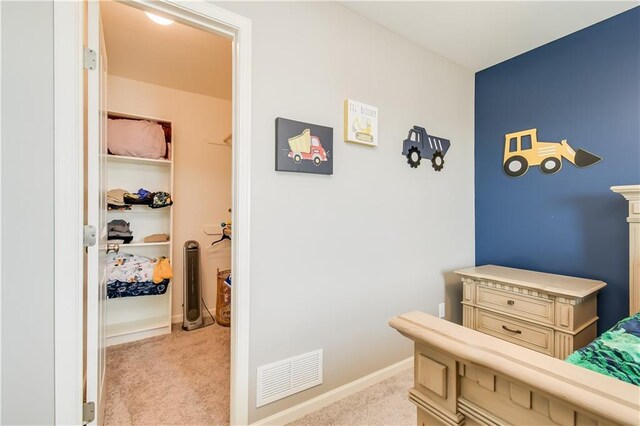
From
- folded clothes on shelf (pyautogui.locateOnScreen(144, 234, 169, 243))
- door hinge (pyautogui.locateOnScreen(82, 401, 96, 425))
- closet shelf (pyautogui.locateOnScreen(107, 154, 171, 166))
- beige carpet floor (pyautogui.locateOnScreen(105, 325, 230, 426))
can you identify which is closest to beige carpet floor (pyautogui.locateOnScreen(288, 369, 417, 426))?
beige carpet floor (pyautogui.locateOnScreen(105, 325, 230, 426))

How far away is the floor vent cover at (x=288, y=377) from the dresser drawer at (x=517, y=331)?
4.32 feet

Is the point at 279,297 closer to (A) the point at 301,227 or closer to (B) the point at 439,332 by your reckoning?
(A) the point at 301,227

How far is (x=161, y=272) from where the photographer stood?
2.61m

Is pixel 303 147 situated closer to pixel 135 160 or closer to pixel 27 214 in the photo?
pixel 27 214

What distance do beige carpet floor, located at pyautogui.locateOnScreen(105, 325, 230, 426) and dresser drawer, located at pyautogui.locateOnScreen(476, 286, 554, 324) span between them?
1937mm

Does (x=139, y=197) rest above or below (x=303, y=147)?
below

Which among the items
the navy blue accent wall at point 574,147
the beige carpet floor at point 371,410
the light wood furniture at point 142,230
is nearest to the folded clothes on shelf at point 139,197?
the light wood furniture at point 142,230

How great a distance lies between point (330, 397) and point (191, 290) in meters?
1.85

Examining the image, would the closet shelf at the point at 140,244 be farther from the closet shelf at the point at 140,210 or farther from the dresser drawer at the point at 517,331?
the dresser drawer at the point at 517,331

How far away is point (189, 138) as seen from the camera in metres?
3.15

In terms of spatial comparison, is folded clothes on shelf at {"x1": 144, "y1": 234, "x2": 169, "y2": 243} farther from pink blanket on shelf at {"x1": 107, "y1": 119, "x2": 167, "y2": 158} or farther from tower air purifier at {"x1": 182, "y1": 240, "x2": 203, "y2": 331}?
pink blanket on shelf at {"x1": 107, "y1": 119, "x2": 167, "y2": 158}

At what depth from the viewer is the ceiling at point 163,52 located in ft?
6.49

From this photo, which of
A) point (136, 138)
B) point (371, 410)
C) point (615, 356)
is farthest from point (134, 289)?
point (615, 356)

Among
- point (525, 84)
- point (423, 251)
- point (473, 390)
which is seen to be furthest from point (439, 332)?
point (525, 84)
